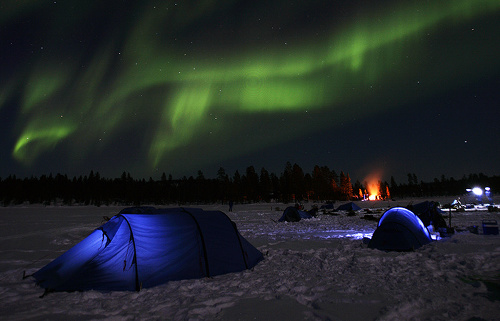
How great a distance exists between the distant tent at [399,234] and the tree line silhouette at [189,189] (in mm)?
87002

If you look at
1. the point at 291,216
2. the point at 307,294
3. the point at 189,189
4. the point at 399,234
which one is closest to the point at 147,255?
the point at 307,294

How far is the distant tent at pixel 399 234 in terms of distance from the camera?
10.8m

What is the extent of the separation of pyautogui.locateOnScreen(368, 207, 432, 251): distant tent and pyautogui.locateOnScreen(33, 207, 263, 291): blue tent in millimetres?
5989

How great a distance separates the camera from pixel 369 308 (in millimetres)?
5312

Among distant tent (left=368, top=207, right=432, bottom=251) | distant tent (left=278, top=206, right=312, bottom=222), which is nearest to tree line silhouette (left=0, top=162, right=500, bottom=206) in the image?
distant tent (left=278, top=206, right=312, bottom=222)

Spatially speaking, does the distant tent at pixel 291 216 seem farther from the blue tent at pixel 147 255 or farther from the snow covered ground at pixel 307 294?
the blue tent at pixel 147 255

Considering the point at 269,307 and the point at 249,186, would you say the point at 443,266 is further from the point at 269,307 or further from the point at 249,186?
the point at 249,186

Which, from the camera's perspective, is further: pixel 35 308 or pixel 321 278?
pixel 321 278

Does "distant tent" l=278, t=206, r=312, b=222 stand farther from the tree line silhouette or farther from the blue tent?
the tree line silhouette

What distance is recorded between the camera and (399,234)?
10.9 metres

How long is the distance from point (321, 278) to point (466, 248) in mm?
7781

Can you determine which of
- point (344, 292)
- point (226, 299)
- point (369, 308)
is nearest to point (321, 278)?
point (344, 292)

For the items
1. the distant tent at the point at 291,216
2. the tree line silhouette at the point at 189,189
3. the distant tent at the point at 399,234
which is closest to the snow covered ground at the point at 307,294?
the distant tent at the point at 399,234

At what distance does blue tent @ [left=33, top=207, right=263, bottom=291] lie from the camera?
6.89 meters
